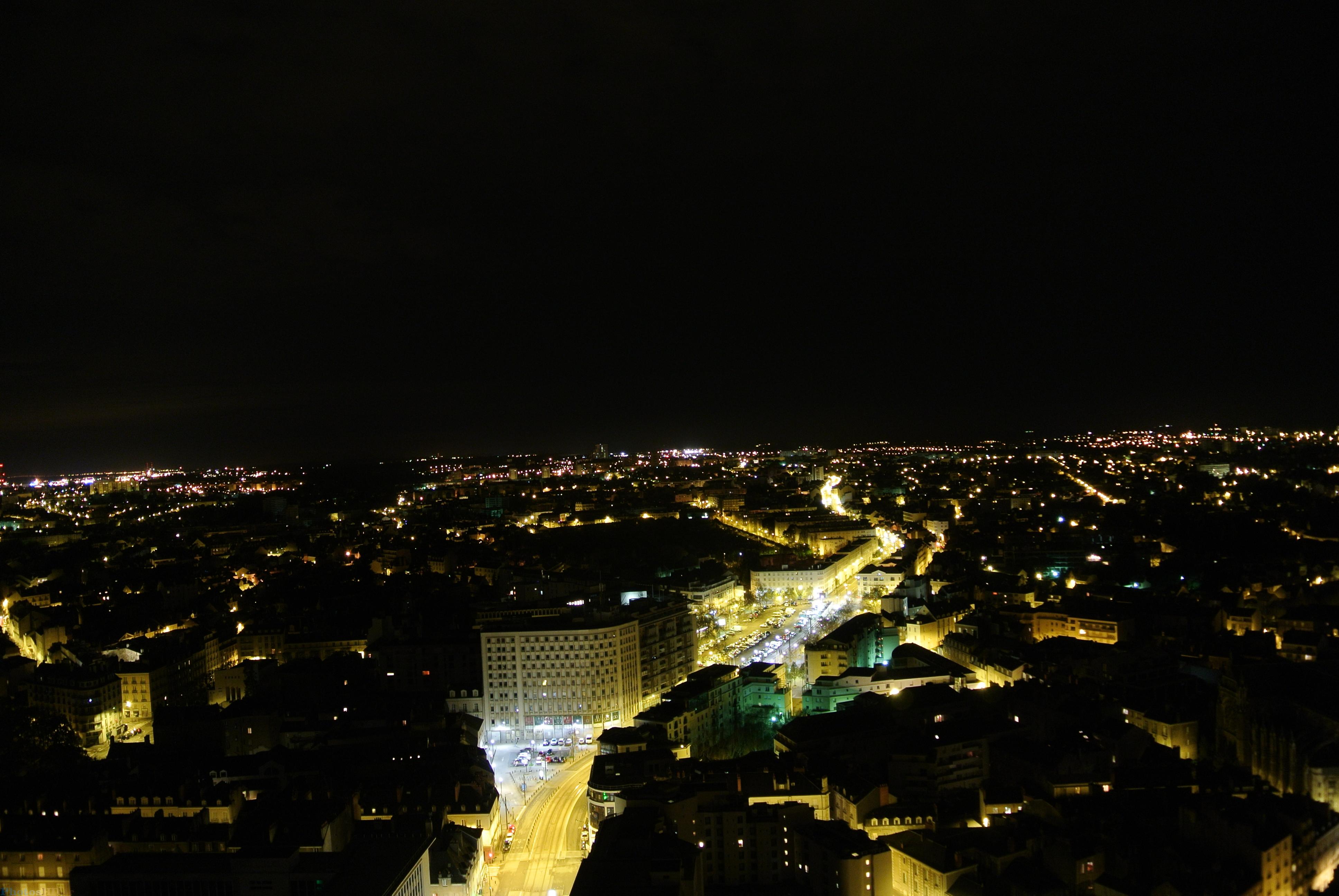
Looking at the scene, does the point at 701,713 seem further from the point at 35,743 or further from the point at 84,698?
the point at 84,698

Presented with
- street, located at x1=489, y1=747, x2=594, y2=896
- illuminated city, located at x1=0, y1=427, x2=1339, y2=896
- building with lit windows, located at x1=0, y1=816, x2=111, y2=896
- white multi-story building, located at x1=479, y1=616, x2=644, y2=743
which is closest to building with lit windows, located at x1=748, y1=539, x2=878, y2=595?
illuminated city, located at x1=0, y1=427, x2=1339, y2=896

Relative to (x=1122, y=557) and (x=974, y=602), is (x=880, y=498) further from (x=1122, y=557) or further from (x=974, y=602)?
(x=974, y=602)

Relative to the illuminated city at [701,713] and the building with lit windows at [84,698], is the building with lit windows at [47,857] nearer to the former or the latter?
the illuminated city at [701,713]

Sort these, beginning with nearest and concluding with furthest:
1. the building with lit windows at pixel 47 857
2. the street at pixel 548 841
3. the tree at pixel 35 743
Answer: the building with lit windows at pixel 47 857
the street at pixel 548 841
the tree at pixel 35 743

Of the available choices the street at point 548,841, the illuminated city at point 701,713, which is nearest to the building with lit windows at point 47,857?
the illuminated city at point 701,713

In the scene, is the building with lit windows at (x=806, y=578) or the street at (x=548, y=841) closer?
the street at (x=548, y=841)

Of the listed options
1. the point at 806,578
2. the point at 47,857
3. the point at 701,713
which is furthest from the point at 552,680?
the point at 806,578

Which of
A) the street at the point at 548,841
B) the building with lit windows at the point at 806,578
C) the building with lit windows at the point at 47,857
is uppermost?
the building with lit windows at the point at 47,857
